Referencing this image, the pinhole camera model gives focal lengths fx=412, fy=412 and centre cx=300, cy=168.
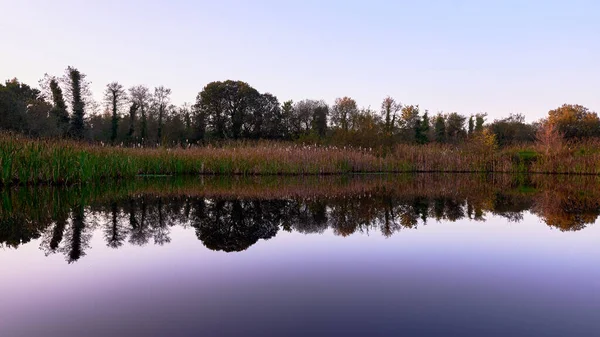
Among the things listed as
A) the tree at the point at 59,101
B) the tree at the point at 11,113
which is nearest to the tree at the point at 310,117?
the tree at the point at 59,101

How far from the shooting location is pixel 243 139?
21.0m

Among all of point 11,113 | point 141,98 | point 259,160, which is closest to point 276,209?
point 259,160

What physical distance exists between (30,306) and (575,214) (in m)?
6.89

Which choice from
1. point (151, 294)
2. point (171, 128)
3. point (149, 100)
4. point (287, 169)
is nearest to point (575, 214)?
point (151, 294)

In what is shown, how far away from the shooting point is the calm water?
2.15m

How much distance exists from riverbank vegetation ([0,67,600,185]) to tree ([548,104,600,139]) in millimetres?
115

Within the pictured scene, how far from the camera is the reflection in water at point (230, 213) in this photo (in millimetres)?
4305

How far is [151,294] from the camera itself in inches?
102

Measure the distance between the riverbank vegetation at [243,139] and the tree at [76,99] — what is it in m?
0.10

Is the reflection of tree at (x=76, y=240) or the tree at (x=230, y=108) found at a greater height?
the tree at (x=230, y=108)

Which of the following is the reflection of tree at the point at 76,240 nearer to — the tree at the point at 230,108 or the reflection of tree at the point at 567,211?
the reflection of tree at the point at 567,211

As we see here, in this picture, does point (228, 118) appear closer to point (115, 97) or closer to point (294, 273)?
point (115, 97)

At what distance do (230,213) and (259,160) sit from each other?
9.78 meters

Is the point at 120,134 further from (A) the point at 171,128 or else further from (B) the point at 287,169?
(B) the point at 287,169
